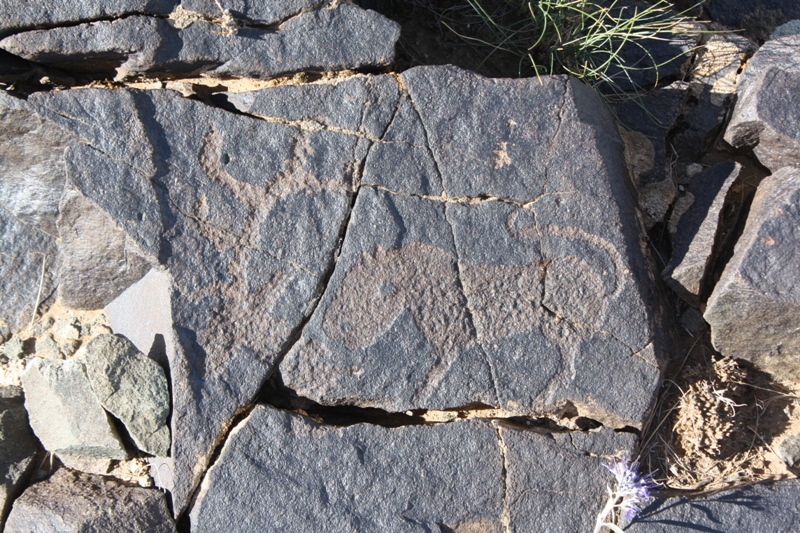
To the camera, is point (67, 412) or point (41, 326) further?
point (41, 326)

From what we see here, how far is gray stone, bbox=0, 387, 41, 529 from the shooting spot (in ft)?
6.86

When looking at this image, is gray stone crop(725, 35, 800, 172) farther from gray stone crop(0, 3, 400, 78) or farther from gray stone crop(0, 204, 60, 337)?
gray stone crop(0, 204, 60, 337)

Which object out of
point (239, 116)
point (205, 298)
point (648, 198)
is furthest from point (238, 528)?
point (648, 198)

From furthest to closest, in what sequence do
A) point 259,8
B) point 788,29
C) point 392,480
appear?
1. point 788,29
2. point 259,8
3. point 392,480

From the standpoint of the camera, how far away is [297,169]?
204cm

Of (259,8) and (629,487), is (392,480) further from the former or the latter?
(259,8)

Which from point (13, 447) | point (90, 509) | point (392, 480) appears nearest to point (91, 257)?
point (13, 447)

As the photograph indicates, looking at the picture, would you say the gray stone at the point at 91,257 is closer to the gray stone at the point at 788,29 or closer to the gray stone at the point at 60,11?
the gray stone at the point at 60,11

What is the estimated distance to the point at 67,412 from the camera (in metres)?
2.07

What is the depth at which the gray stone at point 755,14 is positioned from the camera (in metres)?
2.86

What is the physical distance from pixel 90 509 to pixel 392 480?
0.84 meters

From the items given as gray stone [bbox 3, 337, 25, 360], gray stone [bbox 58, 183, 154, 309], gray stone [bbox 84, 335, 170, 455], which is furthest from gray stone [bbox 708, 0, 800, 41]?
gray stone [bbox 3, 337, 25, 360]

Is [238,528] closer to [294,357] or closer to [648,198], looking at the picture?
[294,357]

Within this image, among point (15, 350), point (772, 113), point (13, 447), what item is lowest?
point (13, 447)
